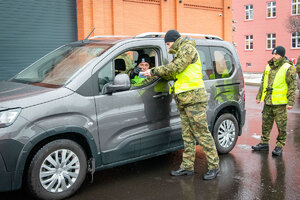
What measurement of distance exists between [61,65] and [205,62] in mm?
2227

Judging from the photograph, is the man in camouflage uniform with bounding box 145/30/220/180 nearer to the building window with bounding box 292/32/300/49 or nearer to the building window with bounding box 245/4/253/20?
the building window with bounding box 292/32/300/49

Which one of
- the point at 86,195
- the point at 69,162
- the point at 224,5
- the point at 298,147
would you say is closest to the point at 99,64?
the point at 69,162

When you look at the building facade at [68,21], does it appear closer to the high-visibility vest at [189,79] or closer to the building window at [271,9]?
the high-visibility vest at [189,79]

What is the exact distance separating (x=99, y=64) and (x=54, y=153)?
3.88ft

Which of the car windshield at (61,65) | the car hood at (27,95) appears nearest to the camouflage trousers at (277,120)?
the car windshield at (61,65)

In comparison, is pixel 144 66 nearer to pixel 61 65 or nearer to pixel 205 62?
pixel 205 62

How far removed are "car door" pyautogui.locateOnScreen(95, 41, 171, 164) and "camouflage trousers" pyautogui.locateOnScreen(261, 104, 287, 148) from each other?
2.24m

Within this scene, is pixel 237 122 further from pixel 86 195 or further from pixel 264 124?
pixel 86 195

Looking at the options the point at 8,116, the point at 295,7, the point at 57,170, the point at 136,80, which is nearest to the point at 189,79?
the point at 136,80

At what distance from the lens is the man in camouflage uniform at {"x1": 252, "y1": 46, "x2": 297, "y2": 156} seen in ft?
20.0

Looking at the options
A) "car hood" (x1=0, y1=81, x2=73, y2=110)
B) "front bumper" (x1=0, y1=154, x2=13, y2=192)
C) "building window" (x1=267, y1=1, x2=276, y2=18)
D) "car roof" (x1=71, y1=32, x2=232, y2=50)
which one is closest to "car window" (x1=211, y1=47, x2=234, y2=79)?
"car roof" (x1=71, y1=32, x2=232, y2=50)

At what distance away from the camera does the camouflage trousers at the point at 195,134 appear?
15.8 ft

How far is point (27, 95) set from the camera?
3.91 metres

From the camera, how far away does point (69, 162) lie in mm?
4129
